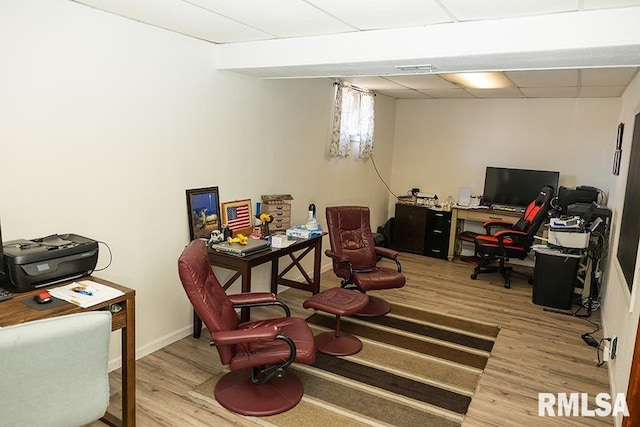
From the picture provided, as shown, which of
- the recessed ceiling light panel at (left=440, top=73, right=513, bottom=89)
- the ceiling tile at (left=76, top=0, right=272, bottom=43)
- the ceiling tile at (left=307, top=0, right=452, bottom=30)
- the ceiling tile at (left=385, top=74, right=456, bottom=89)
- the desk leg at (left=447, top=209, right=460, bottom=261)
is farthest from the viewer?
the desk leg at (left=447, top=209, right=460, bottom=261)

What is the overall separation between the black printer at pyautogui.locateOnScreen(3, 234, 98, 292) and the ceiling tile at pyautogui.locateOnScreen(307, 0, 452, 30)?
175 centimetres

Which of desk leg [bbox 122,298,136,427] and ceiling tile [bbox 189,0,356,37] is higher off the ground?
ceiling tile [bbox 189,0,356,37]

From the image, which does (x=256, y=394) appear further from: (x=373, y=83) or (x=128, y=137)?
(x=373, y=83)

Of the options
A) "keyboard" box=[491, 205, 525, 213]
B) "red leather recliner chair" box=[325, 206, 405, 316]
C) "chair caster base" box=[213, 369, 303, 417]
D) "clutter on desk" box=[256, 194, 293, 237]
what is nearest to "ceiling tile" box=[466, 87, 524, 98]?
"keyboard" box=[491, 205, 525, 213]

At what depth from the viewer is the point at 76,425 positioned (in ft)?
5.75

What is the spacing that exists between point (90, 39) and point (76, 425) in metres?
2.09

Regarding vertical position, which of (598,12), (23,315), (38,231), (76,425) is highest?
(598,12)

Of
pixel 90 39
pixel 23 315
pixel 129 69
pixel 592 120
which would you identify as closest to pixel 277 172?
pixel 129 69

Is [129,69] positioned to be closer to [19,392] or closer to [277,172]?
[277,172]

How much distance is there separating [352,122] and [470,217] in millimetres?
2157

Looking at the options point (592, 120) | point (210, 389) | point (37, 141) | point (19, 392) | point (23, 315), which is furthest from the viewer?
point (592, 120)

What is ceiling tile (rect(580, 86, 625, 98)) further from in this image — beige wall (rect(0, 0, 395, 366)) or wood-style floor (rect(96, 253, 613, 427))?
beige wall (rect(0, 0, 395, 366))

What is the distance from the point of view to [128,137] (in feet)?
9.59

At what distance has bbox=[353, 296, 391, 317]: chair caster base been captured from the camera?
411cm
